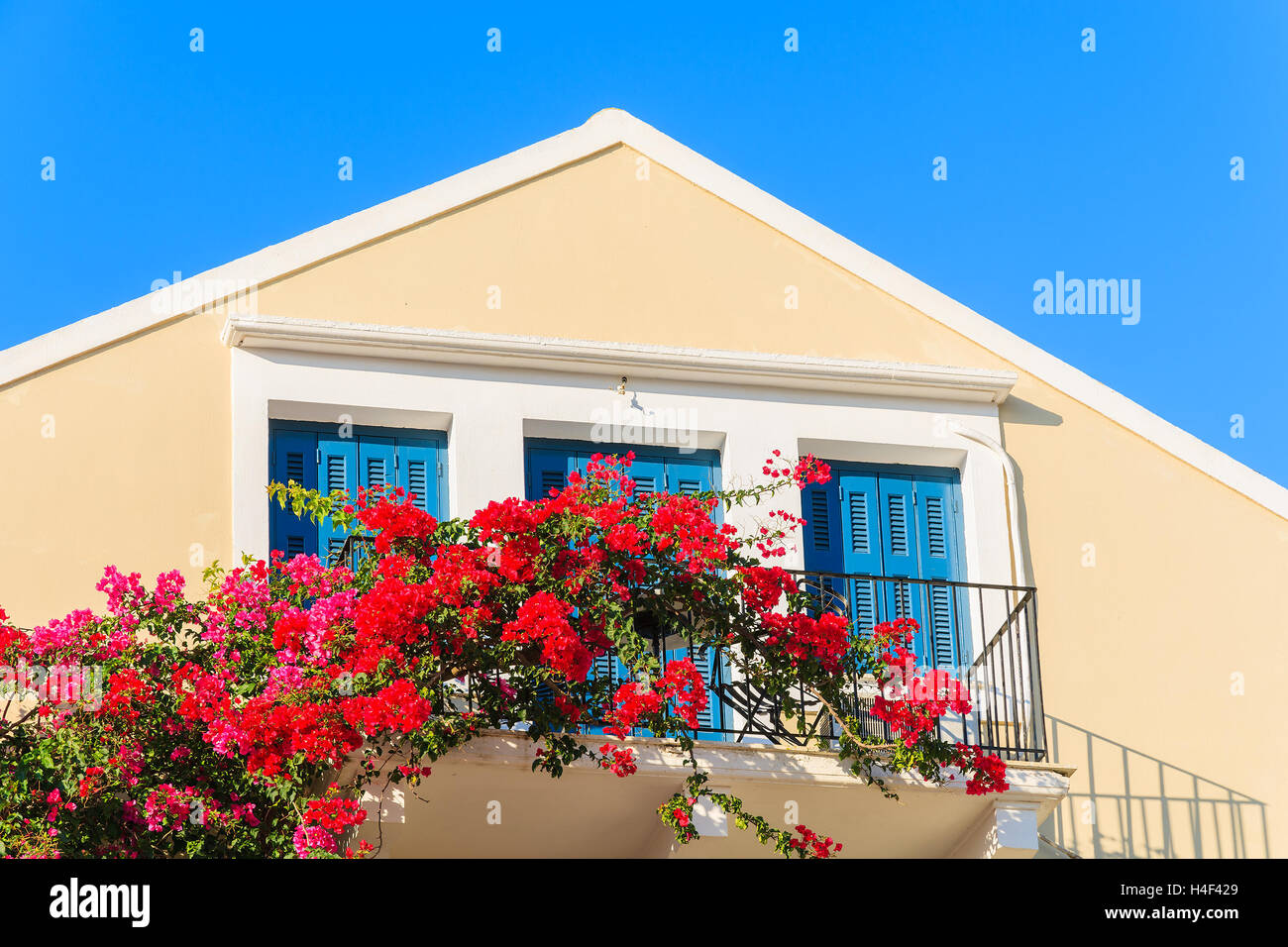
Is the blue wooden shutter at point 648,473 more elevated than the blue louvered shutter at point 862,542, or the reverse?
the blue wooden shutter at point 648,473

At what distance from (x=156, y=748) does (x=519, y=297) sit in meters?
4.20

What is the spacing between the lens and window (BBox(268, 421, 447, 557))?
552 inches

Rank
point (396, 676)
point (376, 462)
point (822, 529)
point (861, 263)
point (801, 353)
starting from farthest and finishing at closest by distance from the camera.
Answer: point (861, 263) < point (801, 353) < point (822, 529) < point (376, 462) < point (396, 676)

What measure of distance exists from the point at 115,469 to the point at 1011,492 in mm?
5841

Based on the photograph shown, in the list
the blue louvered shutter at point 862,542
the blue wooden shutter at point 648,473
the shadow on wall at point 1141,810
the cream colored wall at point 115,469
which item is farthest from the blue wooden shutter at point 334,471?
the shadow on wall at point 1141,810

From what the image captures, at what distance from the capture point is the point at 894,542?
1495cm

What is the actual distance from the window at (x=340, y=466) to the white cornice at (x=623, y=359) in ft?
1.72

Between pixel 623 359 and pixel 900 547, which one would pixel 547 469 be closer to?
pixel 623 359

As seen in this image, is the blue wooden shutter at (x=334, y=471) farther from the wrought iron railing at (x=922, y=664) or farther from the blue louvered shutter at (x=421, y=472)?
the wrought iron railing at (x=922, y=664)

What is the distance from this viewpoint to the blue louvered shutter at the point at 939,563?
14594 millimetres

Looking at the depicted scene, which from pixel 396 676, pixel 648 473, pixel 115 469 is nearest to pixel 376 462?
pixel 115 469

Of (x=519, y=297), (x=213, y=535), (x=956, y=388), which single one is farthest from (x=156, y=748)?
(x=956, y=388)

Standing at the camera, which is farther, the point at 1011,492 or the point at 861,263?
the point at 861,263

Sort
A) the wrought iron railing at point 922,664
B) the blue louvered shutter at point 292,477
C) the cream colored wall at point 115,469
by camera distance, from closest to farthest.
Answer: the wrought iron railing at point 922,664 → the cream colored wall at point 115,469 → the blue louvered shutter at point 292,477
